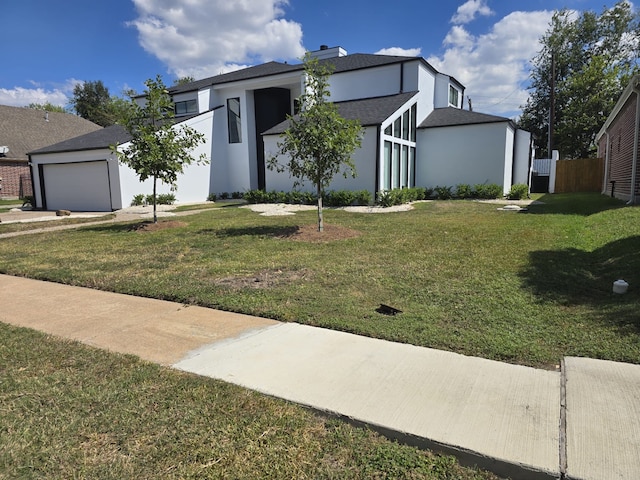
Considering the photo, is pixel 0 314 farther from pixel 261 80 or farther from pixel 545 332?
pixel 261 80

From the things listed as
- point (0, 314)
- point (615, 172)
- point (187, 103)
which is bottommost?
point (0, 314)

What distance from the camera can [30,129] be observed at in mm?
32375

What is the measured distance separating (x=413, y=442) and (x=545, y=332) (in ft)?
7.40

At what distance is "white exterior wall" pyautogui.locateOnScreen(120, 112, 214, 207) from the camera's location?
1970 centimetres

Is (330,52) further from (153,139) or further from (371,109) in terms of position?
(153,139)

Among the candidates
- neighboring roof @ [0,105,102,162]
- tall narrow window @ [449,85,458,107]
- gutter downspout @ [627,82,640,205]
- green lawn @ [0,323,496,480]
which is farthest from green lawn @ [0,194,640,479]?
neighboring roof @ [0,105,102,162]

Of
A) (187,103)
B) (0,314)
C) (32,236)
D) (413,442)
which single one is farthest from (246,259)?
(187,103)

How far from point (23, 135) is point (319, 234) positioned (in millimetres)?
32345

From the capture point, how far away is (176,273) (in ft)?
21.4

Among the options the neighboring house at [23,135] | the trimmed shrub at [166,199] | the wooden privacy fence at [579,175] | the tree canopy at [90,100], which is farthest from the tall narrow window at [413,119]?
the tree canopy at [90,100]

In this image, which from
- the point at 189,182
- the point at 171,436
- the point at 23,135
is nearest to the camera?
the point at 171,436

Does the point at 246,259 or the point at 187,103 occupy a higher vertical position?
the point at 187,103

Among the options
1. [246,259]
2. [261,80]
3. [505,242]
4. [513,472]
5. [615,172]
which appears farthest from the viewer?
[261,80]

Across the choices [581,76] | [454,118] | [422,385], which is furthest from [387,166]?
[581,76]
